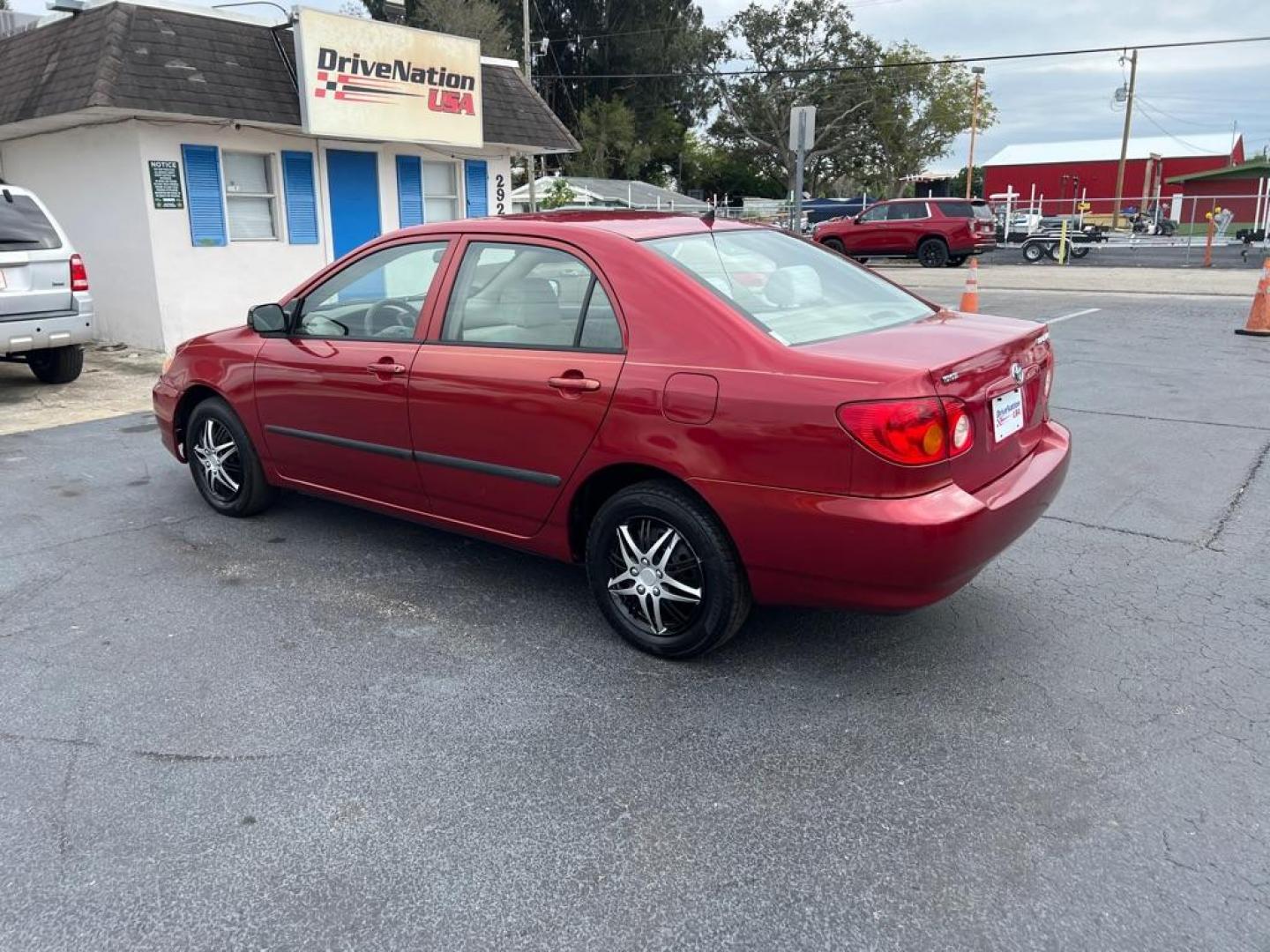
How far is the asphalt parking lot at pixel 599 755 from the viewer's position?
94.3 inches

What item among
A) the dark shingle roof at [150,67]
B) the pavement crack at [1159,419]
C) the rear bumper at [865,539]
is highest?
the dark shingle roof at [150,67]

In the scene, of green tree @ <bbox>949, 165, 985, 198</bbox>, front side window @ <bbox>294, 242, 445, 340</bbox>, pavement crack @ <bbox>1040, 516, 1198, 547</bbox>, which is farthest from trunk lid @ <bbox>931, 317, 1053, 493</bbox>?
green tree @ <bbox>949, 165, 985, 198</bbox>

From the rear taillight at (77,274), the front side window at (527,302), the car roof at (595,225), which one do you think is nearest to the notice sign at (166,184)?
the rear taillight at (77,274)

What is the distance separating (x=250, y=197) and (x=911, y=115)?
181 feet

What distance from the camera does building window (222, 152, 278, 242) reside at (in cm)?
1185

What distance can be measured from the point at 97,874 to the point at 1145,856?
273 cm

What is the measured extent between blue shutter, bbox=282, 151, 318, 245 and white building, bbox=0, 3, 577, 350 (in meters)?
0.02

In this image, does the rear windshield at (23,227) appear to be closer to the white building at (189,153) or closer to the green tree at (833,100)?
the white building at (189,153)

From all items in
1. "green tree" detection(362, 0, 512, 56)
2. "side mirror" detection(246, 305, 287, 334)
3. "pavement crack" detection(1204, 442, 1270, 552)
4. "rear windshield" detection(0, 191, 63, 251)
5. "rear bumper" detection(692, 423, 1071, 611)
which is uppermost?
"green tree" detection(362, 0, 512, 56)

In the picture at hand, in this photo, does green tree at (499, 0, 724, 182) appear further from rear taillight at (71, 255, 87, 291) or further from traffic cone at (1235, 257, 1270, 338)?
rear taillight at (71, 255, 87, 291)

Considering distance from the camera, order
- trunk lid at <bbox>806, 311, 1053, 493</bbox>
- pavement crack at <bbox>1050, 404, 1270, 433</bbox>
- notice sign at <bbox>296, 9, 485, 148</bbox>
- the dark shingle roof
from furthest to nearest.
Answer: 1. notice sign at <bbox>296, 9, 485, 148</bbox>
2. the dark shingle roof
3. pavement crack at <bbox>1050, 404, 1270, 433</bbox>
4. trunk lid at <bbox>806, 311, 1053, 493</bbox>

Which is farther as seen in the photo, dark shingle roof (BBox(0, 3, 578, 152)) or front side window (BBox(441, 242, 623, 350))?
dark shingle roof (BBox(0, 3, 578, 152))

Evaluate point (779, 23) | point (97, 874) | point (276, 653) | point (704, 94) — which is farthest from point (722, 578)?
point (779, 23)

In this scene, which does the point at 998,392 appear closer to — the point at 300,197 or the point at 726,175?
Result: the point at 300,197
